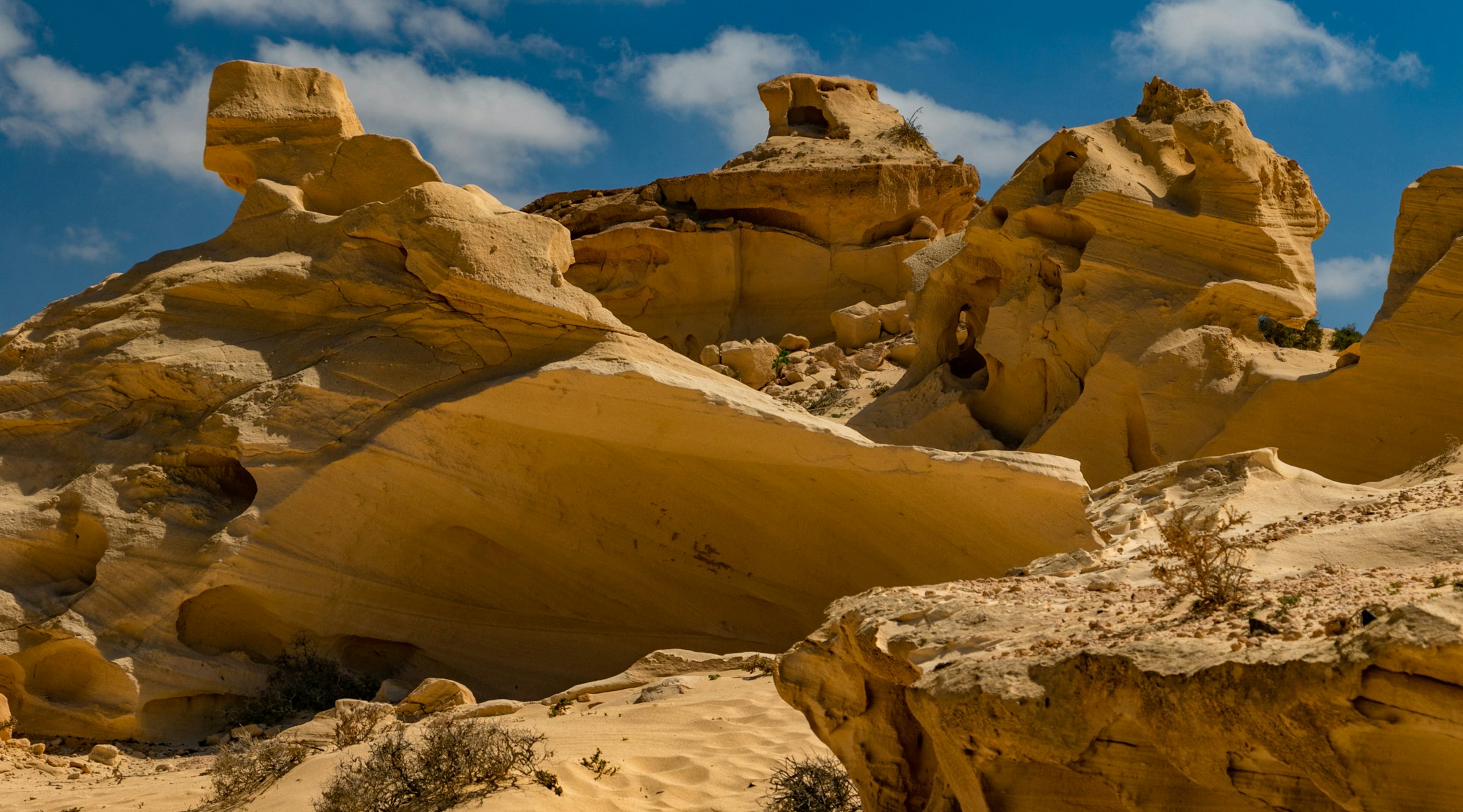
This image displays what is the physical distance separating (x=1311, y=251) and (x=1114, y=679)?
987 cm

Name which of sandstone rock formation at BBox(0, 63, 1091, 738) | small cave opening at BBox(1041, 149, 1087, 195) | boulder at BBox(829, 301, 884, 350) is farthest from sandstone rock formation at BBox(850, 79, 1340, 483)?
boulder at BBox(829, 301, 884, 350)

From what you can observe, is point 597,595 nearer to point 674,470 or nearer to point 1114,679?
point 674,470

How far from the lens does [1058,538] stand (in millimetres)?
7262

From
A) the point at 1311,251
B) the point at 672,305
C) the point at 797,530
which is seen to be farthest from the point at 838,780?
the point at 672,305

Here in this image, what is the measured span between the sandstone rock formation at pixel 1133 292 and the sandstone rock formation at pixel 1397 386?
1.19ft

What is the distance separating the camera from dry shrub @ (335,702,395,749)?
6320 millimetres

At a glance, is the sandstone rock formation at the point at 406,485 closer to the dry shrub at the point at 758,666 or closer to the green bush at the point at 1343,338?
the dry shrub at the point at 758,666

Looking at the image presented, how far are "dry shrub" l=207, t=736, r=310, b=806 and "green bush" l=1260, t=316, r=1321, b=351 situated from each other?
8.96 m

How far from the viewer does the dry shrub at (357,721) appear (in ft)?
20.7

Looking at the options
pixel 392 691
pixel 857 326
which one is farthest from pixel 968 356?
pixel 392 691

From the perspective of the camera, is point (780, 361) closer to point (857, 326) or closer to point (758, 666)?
point (857, 326)

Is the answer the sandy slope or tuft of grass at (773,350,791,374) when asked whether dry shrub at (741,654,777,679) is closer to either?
the sandy slope

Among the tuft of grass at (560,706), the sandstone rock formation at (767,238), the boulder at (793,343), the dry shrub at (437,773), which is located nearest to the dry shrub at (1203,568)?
the dry shrub at (437,773)

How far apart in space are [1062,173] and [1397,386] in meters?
3.86
